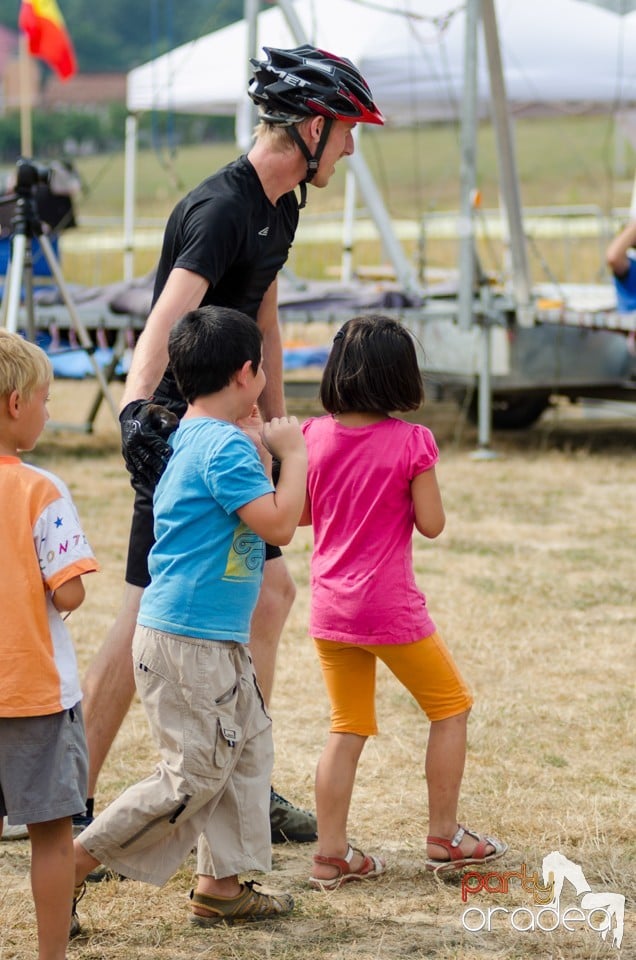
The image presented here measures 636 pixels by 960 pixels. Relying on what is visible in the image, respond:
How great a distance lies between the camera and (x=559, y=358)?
9.09 metres

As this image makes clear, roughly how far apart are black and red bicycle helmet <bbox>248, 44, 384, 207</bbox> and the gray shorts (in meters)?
1.40

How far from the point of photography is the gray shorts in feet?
8.04

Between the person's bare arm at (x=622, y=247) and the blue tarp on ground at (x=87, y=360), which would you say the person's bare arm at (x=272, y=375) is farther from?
the blue tarp on ground at (x=87, y=360)

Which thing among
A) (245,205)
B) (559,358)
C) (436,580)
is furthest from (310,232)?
(245,205)

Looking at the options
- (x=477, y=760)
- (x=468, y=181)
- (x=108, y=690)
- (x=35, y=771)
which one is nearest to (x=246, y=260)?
(x=108, y=690)

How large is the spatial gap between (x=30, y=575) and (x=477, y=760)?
1.79m

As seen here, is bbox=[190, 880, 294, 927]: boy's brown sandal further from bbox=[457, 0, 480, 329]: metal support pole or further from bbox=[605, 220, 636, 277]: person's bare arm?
bbox=[457, 0, 480, 329]: metal support pole

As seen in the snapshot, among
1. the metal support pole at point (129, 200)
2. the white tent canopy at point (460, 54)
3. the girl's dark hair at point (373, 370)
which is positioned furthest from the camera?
the metal support pole at point (129, 200)

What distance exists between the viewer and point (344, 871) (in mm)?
3096

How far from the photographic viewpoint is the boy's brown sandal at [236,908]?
287 centimetres

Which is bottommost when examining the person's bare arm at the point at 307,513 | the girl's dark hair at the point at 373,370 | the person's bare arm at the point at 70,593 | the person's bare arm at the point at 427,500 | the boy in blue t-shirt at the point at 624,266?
the person's bare arm at the point at 70,593

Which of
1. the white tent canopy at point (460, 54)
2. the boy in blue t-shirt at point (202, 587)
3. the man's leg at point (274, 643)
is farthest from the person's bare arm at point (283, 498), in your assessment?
the white tent canopy at point (460, 54)

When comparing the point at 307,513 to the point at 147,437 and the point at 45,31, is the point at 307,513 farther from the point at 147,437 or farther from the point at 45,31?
the point at 45,31

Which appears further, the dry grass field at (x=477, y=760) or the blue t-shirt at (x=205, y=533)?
the dry grass field at (x=477, y=760)
